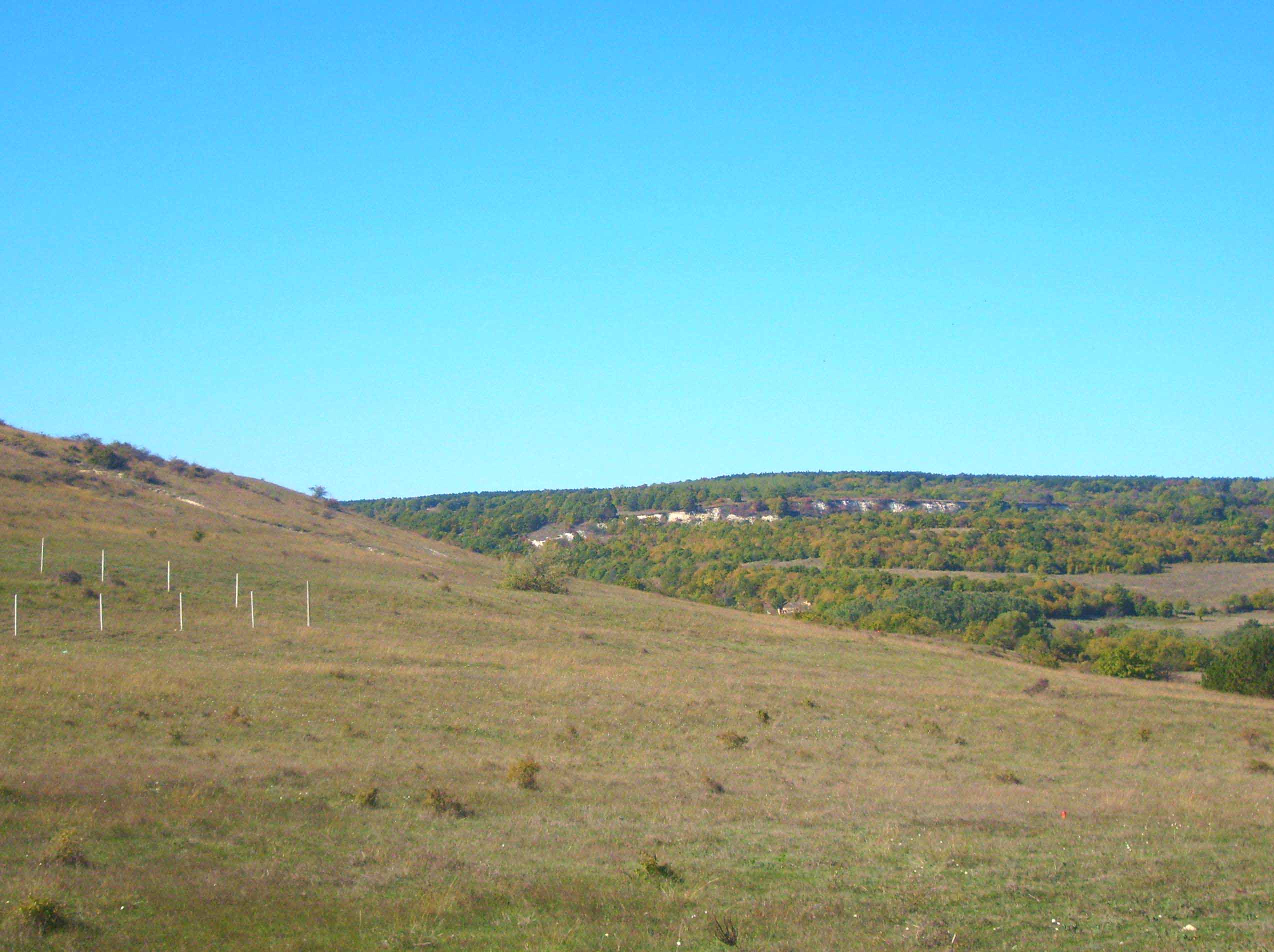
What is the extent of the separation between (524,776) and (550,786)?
485 millimetres

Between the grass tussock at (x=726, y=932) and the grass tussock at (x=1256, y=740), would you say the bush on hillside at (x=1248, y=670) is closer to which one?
the grass tussock at (x=1256, y=740)

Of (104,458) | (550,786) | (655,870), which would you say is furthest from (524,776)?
(104,458)

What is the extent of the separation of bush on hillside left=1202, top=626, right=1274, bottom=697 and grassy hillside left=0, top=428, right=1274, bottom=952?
3.69m

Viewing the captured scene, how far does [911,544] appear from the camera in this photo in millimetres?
131375

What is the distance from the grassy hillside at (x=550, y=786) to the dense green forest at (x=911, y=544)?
88.4 ft

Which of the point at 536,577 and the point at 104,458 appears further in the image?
the point at 104,458

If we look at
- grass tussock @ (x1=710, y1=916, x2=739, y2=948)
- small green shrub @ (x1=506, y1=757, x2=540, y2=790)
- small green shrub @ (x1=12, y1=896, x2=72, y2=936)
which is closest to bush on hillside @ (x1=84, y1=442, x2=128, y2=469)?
small green shrub @ (x1=506, y1=757, x2=540, y2=790)

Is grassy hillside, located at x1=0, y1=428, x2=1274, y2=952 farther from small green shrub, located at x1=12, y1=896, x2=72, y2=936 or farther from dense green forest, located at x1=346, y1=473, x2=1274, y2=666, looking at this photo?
dense green forest, located at x1=346, y1=473, x2=1274, y2=666

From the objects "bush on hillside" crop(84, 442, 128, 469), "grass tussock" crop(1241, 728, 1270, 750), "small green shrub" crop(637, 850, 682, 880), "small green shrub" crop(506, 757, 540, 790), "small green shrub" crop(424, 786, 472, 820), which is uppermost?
"bush on hillside" crop(84, 442, 128, 469)

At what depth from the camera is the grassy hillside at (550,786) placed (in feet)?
29.8

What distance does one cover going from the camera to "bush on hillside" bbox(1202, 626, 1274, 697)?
155ft

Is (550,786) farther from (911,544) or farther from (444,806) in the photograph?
(911,544)

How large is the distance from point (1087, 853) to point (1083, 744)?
56.9 ft

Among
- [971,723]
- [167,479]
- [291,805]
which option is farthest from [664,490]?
[291,805]
